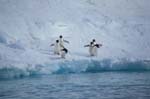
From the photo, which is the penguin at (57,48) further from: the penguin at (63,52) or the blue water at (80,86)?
the blue water at (80,86)

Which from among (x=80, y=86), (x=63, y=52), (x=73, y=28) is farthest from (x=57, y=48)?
(x=80, y=86)

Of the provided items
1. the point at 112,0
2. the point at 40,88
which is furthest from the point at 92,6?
the point at 40,88

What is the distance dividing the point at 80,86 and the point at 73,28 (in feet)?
14.9

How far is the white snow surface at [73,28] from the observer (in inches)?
530

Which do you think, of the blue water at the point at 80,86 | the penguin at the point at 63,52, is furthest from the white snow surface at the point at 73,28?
the blue water at the point at 80,86

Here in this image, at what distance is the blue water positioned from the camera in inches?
380

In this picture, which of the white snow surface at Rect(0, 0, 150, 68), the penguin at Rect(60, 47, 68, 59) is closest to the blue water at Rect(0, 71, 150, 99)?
the penguin at Rect(60, 47, 68, 59)

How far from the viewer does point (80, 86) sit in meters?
10.8

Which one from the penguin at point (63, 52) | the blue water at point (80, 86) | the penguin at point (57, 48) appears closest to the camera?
the blue water at point (80, 86)

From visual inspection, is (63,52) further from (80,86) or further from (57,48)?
(80,86)

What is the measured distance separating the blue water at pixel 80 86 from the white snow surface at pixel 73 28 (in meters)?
0.77

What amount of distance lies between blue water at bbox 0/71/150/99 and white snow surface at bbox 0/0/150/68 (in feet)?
2.52

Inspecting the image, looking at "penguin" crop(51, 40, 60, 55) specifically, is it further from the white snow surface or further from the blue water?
the blue water

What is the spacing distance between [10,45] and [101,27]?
3222mm
